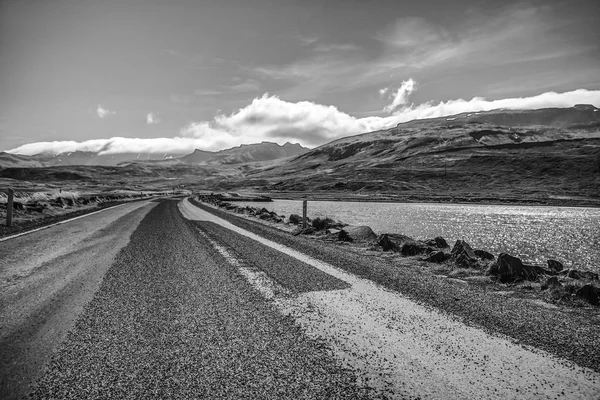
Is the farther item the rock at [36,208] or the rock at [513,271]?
the rock at [36,208]

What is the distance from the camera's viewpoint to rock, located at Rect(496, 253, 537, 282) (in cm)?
701

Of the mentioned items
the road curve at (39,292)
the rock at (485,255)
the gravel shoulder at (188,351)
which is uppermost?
the road curve at (39,292)

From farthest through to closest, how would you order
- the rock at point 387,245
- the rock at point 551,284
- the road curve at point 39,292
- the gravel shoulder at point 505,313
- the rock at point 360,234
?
the rock at point 360,234
the rock at point 387,245
the rock at point 551,284
the gravel shoulder at point 505,313
the road curve at point 39,292

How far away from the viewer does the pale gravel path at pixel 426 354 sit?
3.00 metres

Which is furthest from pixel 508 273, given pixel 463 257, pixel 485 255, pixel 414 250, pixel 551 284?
pixel 414 250

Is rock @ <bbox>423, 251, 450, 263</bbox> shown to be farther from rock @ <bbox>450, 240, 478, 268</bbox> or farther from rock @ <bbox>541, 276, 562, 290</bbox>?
rock @ <bbox>541, 276, 562, 290</bbox>

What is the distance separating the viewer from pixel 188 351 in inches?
140

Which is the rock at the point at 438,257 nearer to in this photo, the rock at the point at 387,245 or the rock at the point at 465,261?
the rock at the point at 465,261

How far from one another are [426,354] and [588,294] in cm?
406

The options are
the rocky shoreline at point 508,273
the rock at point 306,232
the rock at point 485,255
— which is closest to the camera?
the rocky shoreline at point 508,273

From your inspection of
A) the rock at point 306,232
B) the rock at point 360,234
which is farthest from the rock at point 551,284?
the rock at point 306,232

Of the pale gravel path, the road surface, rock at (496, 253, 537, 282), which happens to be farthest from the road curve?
rock at (496, 253, 537, 282)

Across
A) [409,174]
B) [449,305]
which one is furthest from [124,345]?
[409,174]

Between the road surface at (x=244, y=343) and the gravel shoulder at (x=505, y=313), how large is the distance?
314 mm
